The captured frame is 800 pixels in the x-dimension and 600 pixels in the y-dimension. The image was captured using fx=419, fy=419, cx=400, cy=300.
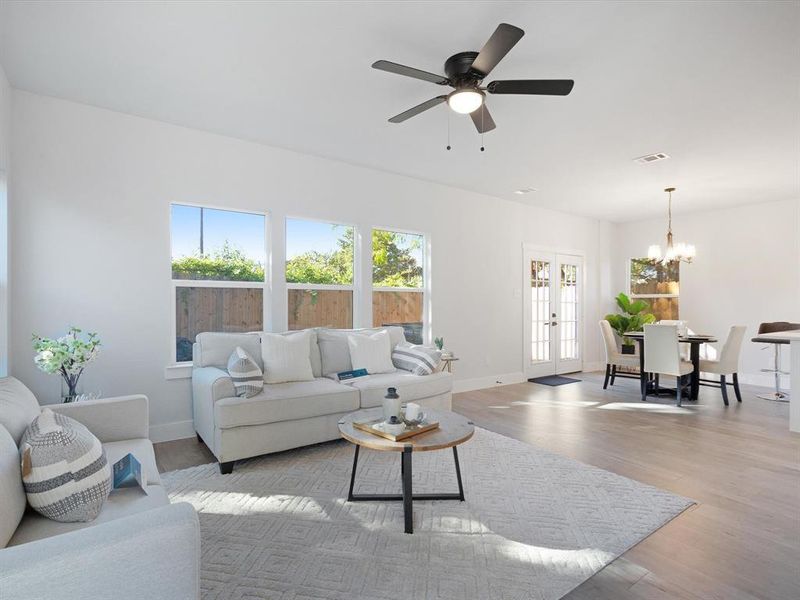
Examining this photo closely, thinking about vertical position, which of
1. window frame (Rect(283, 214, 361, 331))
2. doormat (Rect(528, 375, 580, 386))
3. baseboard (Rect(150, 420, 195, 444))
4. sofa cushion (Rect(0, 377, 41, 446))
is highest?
window frame (Rect(283, 214, 361, 331))

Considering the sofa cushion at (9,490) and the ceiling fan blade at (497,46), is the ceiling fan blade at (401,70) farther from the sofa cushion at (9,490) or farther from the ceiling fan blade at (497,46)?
the sofa cushion at (9,490)

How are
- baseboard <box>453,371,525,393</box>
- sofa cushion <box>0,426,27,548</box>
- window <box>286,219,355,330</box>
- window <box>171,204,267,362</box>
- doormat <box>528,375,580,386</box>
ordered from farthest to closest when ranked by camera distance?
1. doormat <box>528,375,580,386</box>
2. baseboard <box>453,371,525,393</box>
3. window <box>286,219,355,330</box>
4. window <box>171,204,267,362</box>
5. sofa cushion <box>0,426,27,548</box>

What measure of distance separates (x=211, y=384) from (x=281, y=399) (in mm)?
501

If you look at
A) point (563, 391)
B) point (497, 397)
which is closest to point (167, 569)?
point (497, 397)

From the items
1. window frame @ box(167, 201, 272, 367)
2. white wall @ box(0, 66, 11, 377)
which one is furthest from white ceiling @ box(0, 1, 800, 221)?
window frame @ box(167, 201, 272, 367)

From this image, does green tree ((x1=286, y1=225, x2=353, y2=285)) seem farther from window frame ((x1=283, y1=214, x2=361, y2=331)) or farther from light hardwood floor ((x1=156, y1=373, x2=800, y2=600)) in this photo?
light hardwood floor ((x1=156, y1=373, x2=800, y2=600))

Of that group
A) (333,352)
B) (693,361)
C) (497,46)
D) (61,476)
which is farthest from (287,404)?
(693,361)

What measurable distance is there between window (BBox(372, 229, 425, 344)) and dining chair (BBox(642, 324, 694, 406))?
2799 mm

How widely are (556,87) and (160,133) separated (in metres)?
3.19

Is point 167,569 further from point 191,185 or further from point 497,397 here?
point 497,397

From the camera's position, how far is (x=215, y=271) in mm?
3934

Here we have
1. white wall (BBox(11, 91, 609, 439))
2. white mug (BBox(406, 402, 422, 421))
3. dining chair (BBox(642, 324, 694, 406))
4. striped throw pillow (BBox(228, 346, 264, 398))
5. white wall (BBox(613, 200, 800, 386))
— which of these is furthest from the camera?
white wall (BBox(613, 200, 800, 386))

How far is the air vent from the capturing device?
425cm

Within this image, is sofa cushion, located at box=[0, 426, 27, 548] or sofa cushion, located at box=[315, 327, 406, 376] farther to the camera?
sofa cushion, located at box=[315, 327, 406, 376]
